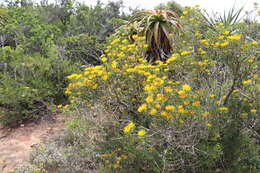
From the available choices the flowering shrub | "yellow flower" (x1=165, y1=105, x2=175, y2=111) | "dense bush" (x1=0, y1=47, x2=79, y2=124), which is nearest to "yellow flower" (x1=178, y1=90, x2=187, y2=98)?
the flowering shrub

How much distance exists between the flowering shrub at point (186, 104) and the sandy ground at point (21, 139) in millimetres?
1381

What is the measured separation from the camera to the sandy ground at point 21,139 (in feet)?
11.8

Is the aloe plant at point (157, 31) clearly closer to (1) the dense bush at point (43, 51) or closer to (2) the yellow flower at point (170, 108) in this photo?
(1) the dense bush at point (43, 51)

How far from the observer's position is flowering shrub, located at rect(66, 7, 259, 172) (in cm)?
214

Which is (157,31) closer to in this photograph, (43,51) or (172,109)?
(43,51)

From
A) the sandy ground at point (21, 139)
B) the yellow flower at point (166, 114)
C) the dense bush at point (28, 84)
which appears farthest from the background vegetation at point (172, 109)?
the dense bush at point (28, 84)

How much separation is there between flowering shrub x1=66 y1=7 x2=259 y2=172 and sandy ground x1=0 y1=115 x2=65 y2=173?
1381 mm

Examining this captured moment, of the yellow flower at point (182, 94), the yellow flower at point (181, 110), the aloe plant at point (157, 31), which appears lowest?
the yellow flower at point (181, 110)

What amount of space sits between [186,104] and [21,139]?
325 centimetres

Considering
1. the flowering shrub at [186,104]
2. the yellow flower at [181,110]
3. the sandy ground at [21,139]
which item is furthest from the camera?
the sandy ground at [21,139]

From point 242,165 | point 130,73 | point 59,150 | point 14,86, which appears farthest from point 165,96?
point 14,86

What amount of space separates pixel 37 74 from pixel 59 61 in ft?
1.80

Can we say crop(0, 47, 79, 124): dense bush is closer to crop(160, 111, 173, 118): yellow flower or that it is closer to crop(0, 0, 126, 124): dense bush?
crop(0, 0, 126, 124): dense bush

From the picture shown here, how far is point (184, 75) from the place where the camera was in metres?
2.84
